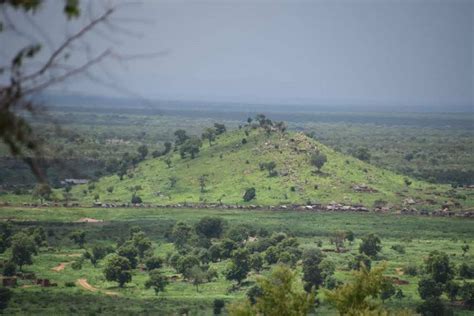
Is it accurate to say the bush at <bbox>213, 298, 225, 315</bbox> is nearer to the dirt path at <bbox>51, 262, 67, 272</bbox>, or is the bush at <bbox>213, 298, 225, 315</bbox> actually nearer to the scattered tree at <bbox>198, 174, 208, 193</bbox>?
the dirt path at <bbox>51, 262, 67, 272</bbox>

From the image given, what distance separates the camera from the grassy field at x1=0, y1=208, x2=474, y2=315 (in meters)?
54.6

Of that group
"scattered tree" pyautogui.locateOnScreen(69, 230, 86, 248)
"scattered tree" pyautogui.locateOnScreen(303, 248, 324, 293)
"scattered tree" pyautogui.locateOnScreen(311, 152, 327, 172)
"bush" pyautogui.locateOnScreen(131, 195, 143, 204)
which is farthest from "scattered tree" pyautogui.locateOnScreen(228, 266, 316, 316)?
"scattered tree" pyautogui.locateOnScreen(311, 152, 327, 172)

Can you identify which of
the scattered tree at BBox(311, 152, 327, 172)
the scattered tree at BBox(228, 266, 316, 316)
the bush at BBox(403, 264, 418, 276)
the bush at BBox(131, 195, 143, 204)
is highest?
the scattered tree at BBox(228, 266, 316, 316)

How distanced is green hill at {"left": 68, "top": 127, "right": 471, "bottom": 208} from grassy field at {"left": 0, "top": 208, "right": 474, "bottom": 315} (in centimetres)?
863

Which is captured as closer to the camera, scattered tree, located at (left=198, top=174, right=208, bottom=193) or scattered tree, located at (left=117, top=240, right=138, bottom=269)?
scattered tree, located at (left=117, top=240, right=138, bottom=269)

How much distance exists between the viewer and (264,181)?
11300 cm

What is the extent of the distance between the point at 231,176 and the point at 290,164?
9.44 m

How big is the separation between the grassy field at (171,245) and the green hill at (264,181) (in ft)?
28.3

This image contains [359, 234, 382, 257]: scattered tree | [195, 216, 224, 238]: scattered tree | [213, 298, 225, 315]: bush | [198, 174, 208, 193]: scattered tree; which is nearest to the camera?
[213, 298, 225, 315]: bush

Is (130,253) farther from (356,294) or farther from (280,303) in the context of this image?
(280,303)

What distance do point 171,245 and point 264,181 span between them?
3452 centimetres

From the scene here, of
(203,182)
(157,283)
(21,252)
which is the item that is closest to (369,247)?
(157,283)

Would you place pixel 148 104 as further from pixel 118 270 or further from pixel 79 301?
pixel 118 270

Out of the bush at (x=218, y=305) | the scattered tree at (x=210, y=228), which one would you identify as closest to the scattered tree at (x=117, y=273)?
the bush at (x=218, y=305)
